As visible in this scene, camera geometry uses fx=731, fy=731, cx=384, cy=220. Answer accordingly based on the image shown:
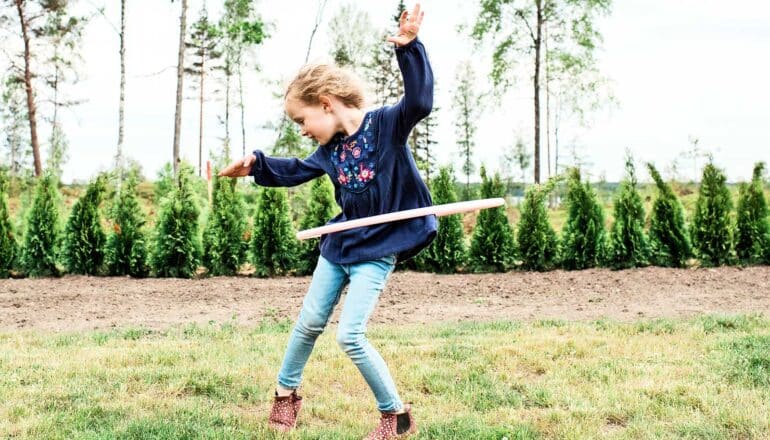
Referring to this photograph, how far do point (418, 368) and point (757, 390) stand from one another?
210 centimetres

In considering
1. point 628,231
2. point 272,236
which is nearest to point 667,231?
point 628,231

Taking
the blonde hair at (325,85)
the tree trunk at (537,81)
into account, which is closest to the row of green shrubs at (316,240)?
the blonde hair at (325,85)

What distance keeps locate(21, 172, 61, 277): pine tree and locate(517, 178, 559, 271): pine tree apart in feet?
22.8

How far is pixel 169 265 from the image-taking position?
418 inches

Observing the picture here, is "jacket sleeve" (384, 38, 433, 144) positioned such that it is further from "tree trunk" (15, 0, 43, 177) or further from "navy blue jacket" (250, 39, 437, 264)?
"tree trunk" (15, 0, 43, 177)

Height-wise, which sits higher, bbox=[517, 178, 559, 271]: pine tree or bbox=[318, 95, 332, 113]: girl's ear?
bbox=[318, 95, 332, 113]: girl's ear

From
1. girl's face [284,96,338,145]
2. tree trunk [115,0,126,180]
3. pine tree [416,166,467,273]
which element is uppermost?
tree trunk [115,0,126,180]

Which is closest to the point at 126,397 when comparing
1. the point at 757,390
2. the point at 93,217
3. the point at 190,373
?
the point at 190,373

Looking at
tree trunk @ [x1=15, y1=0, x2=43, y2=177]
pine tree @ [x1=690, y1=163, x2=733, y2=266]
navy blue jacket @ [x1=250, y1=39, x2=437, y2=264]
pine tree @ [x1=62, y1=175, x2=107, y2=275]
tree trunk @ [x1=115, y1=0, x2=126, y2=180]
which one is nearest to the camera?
navy blue jacket @ [x1=250, y1=39, x2=437, y2=264]

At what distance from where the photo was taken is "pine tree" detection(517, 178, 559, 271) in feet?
36.0

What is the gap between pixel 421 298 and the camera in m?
8.43

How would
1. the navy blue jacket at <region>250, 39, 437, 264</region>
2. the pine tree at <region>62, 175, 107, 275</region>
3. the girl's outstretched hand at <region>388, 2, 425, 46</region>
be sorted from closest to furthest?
1. the girl's outstretched hand at <region>388, 2, 425, 46</region>
2. the navy blue jacket at <region>250, 39, 437, 264</region>
3. the pine tree at <region>62, 175, 107, 275</region>

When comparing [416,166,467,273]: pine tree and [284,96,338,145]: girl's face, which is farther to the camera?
[416,166,467,273]: pine tree

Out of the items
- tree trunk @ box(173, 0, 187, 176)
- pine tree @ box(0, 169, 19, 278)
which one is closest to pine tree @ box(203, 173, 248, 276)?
pine tree @ box(0, 169, 19, 278)
